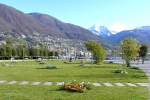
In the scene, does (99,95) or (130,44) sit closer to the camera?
(99,95)

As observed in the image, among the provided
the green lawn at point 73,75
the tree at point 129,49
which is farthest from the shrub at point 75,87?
the tree at point 129,49

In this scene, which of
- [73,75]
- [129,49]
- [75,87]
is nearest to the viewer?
[75,87]

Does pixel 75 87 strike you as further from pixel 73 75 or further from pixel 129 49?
pixel 129 49

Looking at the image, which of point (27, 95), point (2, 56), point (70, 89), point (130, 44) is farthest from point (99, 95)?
point (2, 56)

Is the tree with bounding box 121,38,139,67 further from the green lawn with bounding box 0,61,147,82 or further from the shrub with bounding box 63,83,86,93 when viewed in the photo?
the shrub with bounding box 63,83,86,93

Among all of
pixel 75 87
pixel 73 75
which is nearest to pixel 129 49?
pixel 73 75

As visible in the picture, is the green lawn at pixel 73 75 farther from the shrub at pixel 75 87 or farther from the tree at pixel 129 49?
the tree at pixel 129 49

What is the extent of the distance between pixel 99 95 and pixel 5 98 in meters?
6.07

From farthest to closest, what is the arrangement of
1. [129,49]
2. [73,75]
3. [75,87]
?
[129,49]
[73,75]
[75,87]

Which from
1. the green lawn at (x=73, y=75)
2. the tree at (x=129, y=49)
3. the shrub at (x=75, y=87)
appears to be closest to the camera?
the shrub at (x=75, y=87)

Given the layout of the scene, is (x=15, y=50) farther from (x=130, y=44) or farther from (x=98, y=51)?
(x=130, y=44)

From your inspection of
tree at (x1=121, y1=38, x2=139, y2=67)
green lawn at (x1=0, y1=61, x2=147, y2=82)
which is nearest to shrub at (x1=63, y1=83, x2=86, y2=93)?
green lawn at (x1=0, y1=61, x2=147, y2=82)

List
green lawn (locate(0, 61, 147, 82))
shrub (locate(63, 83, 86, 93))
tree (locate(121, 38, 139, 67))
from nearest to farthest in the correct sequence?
shrub (locate(63, 83, 86, 93)) < green lawn (locate(0, 61, 147, 82)) < tree (locate(121, 38, 139, 67))

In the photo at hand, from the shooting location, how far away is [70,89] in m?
27.3
